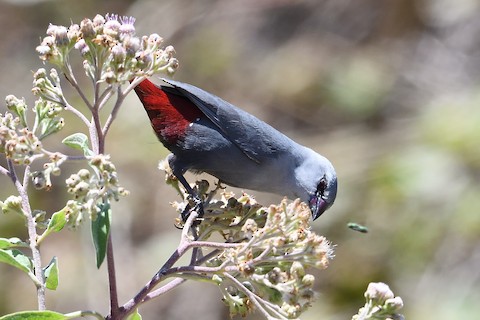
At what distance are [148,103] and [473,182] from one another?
→ 158 inches

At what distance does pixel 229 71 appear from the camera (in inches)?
363

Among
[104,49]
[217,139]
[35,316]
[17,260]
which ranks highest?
[104,49]

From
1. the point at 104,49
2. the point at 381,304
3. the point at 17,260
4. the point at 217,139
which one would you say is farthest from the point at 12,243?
the point at 217,139

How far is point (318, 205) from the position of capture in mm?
3863

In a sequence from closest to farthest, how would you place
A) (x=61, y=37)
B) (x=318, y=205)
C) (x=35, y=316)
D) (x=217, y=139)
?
(x=35, y=316) < (x=61, y=37) < (x=217, y=139) < (x=318, y=205)

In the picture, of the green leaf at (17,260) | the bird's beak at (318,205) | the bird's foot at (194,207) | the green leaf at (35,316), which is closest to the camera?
the green leaf at (35,316)

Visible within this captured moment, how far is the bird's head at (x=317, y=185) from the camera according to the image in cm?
388

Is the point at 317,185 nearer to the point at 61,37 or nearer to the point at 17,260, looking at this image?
the point at 61,37

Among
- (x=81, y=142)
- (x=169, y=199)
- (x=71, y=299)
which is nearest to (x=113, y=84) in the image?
(x=81, y=142)

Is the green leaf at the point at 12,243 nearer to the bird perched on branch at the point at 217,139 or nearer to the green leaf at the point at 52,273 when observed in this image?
the green leaf at the point at 52,273

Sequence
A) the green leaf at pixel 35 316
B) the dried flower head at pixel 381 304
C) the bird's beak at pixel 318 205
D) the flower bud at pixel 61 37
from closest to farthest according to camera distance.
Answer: the green leaf at pixel 35 316 < the dried flower head at pixel 381 304 < the flower bud at pixel 61 37 < the bird's beak at pixel 318 205

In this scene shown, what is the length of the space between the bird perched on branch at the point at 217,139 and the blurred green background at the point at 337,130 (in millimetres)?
3152

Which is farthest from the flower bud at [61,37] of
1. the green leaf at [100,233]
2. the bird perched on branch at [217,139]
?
the bird perched on branch at [217,139]

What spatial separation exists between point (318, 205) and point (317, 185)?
12 centimetres
